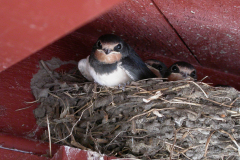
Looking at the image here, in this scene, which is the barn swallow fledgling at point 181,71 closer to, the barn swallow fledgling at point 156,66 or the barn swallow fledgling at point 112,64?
the barn swallow fledgling at point 156,66

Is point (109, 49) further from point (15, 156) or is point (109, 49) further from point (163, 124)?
point (15, 156)

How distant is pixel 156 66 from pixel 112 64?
891mm

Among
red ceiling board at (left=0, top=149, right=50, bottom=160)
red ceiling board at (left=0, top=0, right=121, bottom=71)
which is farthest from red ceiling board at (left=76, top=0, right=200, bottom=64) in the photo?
red ceiling board at (left=0, top=149, right=50, bottom=160)

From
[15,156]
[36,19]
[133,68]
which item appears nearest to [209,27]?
[133,68]

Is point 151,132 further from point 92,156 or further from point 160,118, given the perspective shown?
point 92,156

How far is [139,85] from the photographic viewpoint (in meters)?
2.72

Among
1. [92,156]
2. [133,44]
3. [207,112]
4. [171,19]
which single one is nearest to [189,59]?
[133,44]

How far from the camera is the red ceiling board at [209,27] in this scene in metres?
2.45

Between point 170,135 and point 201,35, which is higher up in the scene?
point 201,35

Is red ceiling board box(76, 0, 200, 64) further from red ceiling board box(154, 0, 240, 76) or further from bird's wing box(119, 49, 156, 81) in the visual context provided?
bird's wing box(119, 49, 156, 81)

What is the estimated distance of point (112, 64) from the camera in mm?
2945

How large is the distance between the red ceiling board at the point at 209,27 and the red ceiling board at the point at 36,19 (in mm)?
703

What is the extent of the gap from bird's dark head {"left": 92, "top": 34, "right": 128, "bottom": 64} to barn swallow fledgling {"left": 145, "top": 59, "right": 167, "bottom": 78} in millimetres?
775

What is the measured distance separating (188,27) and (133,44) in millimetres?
870
